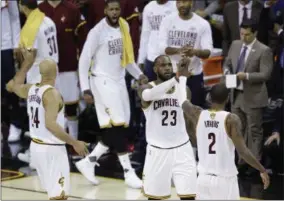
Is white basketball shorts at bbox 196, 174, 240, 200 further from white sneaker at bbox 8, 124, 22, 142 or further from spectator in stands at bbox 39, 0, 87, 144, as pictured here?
white sneaker at bbox 8, 124, 22, 142

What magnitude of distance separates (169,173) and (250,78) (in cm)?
236

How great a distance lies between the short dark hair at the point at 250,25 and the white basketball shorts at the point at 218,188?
3156mm

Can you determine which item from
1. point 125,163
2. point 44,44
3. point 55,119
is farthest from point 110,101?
point 55,119

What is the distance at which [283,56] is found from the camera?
11.2m

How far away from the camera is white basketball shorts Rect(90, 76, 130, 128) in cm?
1050

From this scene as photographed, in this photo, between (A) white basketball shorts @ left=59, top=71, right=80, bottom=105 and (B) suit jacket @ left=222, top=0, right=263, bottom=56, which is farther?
(A) white basketball shorts @ left=59, top=71, right=80, bottom=105

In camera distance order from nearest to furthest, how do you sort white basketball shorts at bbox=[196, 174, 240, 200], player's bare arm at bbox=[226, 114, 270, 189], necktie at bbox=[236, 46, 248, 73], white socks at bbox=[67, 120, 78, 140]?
player's bare arm at bbox=[226, 114, 270, 189]
white basketball shorts at bbox=[196, 174, 240, 200]
necktie at bbox=[236, 46, 248, 73]
white socks at bbox=[67, 120, 78, 140]

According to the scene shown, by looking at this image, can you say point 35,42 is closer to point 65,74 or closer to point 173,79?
point 65,74

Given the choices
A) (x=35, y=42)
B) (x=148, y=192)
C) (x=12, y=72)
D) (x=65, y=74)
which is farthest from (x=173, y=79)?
(x=12, y=72)

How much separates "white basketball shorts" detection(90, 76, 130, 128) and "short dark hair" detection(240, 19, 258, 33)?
1.68m

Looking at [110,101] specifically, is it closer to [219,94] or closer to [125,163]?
[125,163]

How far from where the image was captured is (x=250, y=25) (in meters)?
10.5

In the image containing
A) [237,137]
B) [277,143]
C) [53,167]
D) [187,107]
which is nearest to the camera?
[237,137]

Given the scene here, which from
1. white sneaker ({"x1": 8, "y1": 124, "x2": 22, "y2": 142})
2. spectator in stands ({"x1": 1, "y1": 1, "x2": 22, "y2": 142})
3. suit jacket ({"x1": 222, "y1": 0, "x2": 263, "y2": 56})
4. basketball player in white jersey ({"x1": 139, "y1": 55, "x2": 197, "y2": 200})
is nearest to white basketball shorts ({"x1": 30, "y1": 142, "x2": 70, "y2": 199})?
basketball player in white jersey ({"x1": 139, "y1": 55, "x2": 197, "y2": 200})
